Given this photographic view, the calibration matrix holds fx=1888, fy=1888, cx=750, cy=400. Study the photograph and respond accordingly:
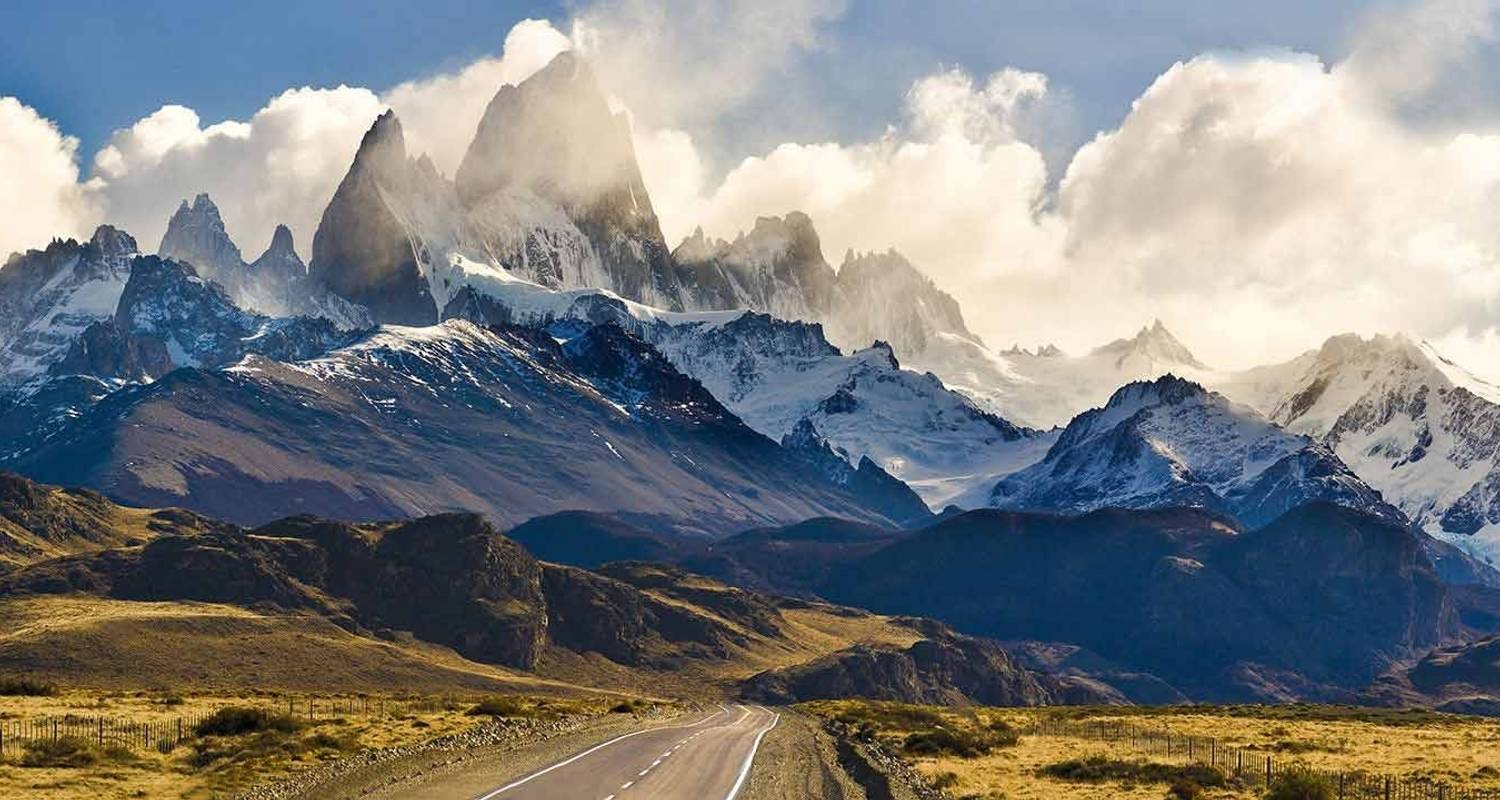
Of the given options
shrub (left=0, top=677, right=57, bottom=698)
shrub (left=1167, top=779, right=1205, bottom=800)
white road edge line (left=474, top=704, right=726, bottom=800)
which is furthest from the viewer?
shrub (left=0, top=677, right=57, bottom=698)

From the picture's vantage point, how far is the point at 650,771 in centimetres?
8456

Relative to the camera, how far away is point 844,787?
276 feet

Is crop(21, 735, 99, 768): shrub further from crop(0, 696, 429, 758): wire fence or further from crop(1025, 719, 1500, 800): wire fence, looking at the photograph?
crop(1025, 719, 1500, 800): wire fence

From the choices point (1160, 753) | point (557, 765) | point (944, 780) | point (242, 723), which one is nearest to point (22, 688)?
point (242, 723)

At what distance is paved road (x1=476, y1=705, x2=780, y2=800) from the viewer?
72812 millimetres

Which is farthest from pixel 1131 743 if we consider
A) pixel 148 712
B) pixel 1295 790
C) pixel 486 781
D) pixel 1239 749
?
pixel 148 712

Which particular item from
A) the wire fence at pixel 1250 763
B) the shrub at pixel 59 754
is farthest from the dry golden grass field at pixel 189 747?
the wire fence at pixel 1250 763

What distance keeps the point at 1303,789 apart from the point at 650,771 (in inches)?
1122

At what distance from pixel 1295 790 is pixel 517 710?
75.8 m

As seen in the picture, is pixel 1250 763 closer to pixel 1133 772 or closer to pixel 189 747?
pixel 1133 772

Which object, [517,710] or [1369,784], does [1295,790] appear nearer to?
[1369,784]

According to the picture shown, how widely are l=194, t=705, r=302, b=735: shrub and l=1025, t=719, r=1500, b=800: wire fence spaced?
4595 centimetres

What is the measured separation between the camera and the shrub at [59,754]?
77500 millimetres

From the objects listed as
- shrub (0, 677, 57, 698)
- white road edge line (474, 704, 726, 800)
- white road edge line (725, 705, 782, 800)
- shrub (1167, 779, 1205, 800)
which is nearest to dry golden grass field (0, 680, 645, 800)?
shrub (0, 677, 57, 698)
